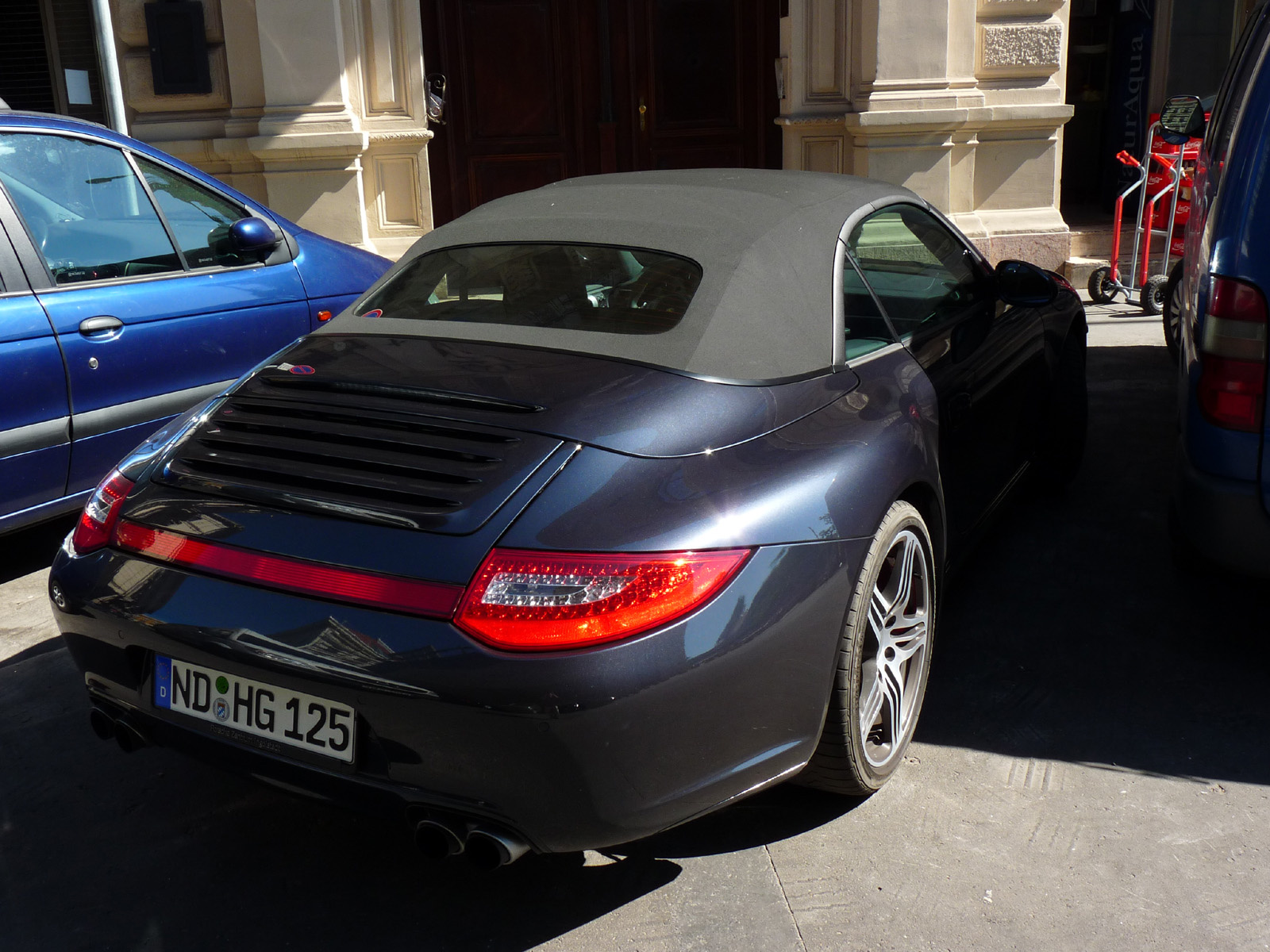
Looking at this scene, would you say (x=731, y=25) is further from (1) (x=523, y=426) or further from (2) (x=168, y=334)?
(1) (x=523, y=426)

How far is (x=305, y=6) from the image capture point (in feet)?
29.0

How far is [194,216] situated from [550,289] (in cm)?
233

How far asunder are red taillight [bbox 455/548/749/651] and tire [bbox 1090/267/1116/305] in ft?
25.7

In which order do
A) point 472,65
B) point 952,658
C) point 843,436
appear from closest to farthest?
1. point 843,436
2. point 952,658
3. point 472,65

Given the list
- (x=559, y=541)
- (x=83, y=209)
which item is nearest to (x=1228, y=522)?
(x=559, y=541)

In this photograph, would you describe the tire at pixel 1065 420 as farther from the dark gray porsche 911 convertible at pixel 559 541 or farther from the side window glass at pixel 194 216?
the side window glass at pixel 194 216

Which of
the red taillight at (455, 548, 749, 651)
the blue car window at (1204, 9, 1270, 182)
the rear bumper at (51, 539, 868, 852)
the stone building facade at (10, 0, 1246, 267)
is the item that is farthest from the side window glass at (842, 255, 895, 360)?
the stone building facade at (10, 0, 1246, 267)

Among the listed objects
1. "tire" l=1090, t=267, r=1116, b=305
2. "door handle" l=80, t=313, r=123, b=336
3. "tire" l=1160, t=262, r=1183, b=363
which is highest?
"door handle" l=80, t=313, r=123, b=336

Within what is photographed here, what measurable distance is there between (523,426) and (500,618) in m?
0.49

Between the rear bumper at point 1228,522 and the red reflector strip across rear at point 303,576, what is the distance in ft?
7.24

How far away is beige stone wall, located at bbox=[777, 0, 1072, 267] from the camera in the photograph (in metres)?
9.22

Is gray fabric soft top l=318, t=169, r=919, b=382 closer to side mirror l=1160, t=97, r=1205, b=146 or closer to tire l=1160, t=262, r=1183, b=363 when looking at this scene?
side mirror l=1160, t=97, r=1205, b=146

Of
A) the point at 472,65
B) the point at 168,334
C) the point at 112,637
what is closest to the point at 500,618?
the point at 112,637

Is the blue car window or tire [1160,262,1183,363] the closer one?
the blue car window
